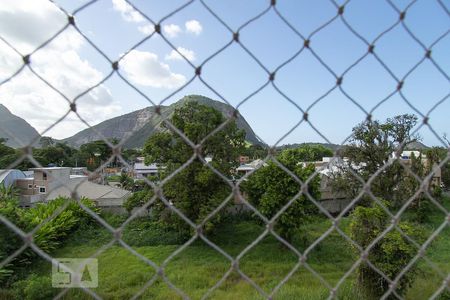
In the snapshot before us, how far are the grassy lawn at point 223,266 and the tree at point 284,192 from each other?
682 millimetres

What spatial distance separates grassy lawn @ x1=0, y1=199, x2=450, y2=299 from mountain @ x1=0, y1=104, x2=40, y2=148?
13.9 ft

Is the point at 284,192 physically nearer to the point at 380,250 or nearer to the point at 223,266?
the point at 223,266

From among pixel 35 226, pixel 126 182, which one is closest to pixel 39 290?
pixel 35 226

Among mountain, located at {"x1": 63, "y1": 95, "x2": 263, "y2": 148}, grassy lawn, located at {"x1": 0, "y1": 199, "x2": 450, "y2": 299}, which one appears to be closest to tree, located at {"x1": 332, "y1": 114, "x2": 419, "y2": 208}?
grassy lawn, located at {"x1": 0, "y1": 199, "x2": 450, "y2": 299}

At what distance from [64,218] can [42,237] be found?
1.32 m

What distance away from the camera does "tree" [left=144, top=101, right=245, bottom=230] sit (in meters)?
6.24

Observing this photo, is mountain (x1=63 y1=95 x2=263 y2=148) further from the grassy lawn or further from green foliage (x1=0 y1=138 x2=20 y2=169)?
the grassy lawn

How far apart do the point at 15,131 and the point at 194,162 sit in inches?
214

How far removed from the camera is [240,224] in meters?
9.12

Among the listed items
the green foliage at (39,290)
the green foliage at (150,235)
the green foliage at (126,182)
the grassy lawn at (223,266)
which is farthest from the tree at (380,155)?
the green foliage at (126,182)

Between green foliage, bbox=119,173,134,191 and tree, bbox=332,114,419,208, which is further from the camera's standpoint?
green foliage, bbox=119,173,134,191

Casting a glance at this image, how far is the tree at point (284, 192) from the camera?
6664 mm

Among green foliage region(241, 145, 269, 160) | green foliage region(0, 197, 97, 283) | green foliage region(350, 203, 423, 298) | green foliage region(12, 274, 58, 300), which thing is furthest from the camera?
green foliage region(0, 197, 97, 283)

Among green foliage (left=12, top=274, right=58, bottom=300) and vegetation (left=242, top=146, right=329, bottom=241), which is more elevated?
vegetation (left=242, top=146, right=329, bottom=241)
